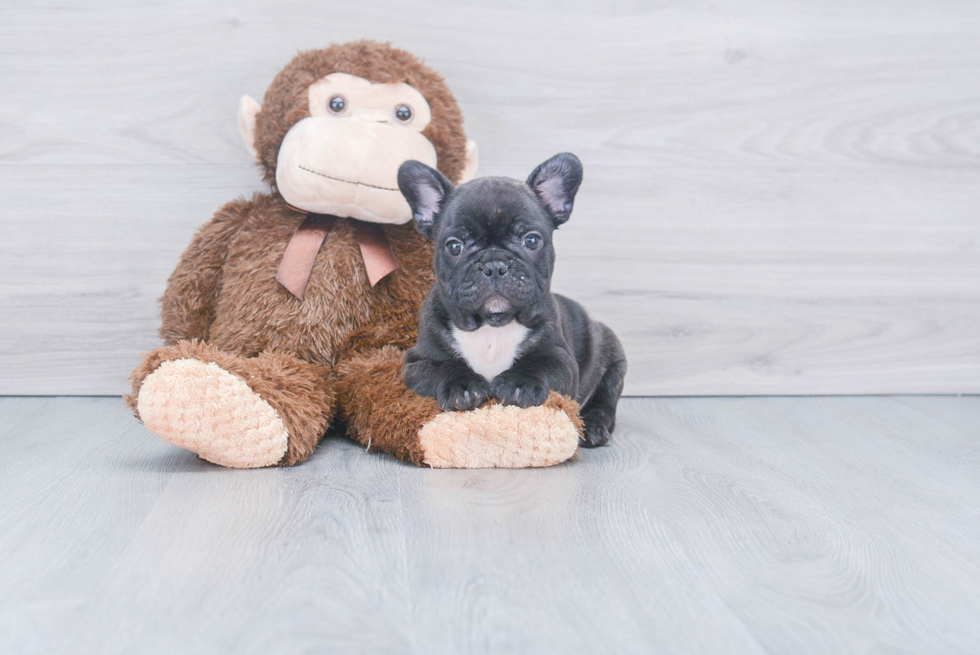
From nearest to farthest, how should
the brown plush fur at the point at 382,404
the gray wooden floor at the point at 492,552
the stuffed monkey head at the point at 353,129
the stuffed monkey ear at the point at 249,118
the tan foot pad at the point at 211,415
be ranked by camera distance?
the gray wooden floor at the point at 492,552, the tan foot pad at the point at 211,415, the brown plush fur at the point at 382,404, the stuffed monkey head at the point at 353,129, the stuffed monkey ear at the point at 249,118

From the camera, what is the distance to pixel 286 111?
5.18ft

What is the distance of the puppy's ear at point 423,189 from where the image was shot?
1.35 m

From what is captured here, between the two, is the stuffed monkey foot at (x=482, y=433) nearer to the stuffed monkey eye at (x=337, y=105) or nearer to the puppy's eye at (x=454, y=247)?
the puppy's eye at (x=454, y=247)

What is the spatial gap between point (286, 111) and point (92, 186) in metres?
0.64

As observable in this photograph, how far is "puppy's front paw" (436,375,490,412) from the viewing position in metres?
1.30

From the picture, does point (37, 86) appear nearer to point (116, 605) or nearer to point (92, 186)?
point (92, 186)

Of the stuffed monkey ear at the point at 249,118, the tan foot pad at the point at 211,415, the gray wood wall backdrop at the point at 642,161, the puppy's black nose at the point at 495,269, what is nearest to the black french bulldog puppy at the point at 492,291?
the puppy's black nose at the point at 495,269

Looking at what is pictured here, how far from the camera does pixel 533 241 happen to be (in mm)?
1315

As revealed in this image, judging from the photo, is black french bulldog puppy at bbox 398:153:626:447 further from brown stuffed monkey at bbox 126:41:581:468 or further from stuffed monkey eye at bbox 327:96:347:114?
stuffed monkey eye at bbox 327:96:347:114

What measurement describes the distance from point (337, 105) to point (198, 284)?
488 mm

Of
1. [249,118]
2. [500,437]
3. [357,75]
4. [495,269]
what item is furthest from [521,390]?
[249,118]

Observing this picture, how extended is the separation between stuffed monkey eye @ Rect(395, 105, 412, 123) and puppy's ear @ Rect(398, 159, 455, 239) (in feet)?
0.90

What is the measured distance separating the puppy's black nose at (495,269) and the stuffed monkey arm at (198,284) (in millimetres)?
719

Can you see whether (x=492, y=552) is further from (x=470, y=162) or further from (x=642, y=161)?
(x=642, y=161)
